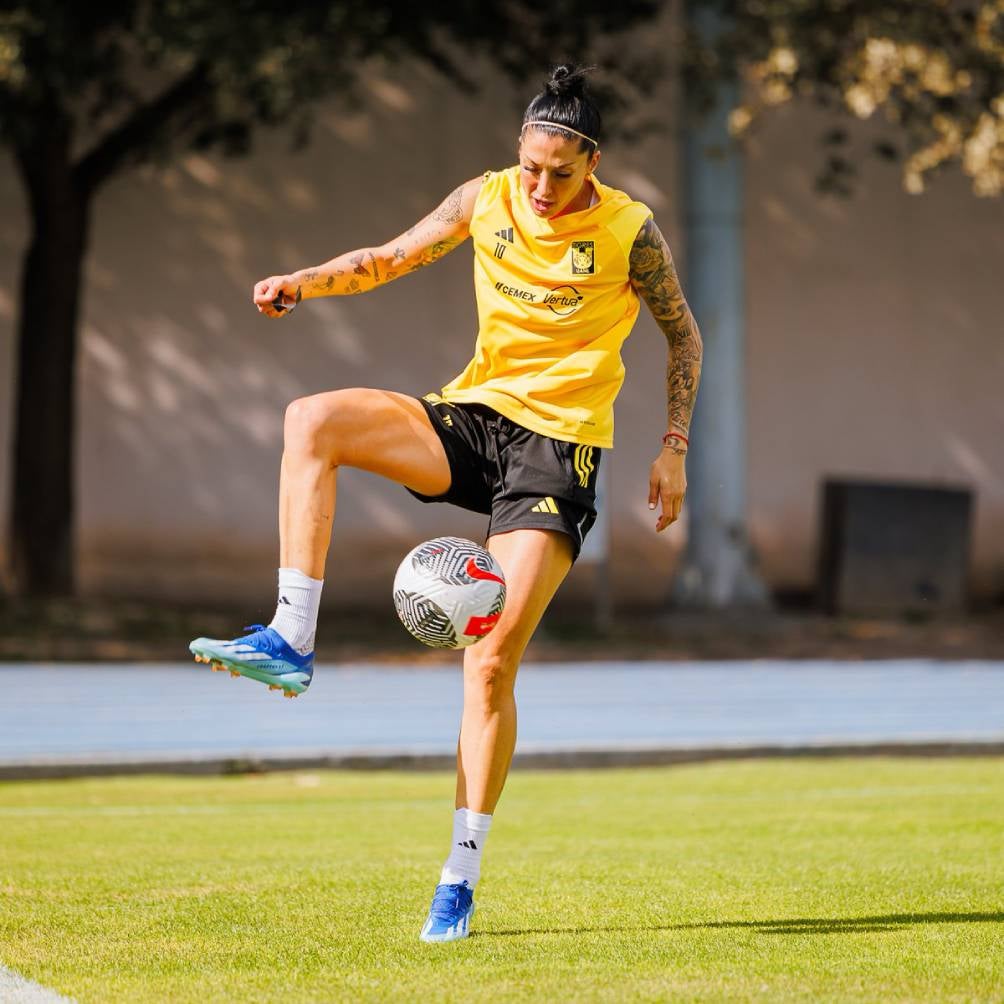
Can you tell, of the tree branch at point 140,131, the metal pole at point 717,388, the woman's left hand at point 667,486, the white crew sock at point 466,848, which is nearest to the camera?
the white crew sock at point 466,848

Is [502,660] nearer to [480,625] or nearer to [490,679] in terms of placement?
[490,679]

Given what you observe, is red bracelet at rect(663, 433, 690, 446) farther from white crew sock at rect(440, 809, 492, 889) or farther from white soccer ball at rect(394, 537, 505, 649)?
white crew sock at rect(440, 809, 492, 889)

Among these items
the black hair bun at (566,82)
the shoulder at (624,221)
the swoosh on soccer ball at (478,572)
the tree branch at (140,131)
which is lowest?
the swoosh on soccer ball at (478,572)

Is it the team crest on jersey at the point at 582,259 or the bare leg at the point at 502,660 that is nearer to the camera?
the bare leg at the point at 502,660

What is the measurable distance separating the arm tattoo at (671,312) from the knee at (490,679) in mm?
983

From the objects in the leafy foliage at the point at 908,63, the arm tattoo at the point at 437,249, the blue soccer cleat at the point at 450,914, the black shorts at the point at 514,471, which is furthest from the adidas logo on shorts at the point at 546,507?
the leafy foliage at the point at 908,63

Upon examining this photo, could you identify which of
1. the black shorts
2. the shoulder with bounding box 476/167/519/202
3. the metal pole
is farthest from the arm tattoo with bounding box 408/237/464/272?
the metal pole

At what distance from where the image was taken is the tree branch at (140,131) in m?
18.8

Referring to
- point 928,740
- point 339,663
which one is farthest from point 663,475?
point 339,663

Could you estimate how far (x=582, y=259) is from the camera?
5.59 m

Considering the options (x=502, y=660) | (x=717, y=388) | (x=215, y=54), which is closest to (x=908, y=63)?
(x=717, y=388)

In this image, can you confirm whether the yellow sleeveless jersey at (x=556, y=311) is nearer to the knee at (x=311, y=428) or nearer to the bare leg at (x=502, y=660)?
the bare leg at (x=502, y=660)

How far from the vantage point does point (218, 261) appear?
21.9m

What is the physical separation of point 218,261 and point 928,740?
13015 millimetres
